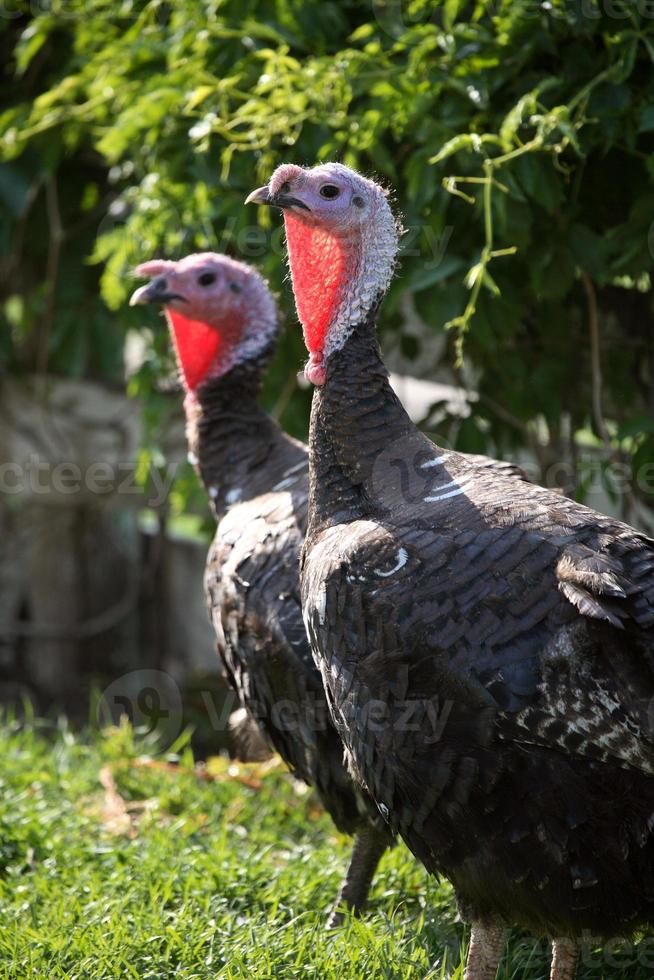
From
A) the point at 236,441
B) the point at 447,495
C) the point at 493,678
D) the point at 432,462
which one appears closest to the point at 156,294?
the point at 236,441

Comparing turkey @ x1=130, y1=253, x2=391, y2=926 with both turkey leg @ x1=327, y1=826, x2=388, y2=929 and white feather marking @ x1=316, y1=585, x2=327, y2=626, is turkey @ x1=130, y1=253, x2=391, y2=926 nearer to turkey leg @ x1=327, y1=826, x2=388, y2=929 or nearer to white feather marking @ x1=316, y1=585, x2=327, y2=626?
turkey leg @ x1=327, y1=826, x2=388, y2=929

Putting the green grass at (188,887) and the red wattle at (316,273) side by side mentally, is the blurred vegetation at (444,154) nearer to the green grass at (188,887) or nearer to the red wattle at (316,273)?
the red wattle at (316,273)

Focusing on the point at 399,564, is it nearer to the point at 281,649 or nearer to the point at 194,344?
the point at 281,649

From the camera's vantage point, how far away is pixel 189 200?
3938 mm

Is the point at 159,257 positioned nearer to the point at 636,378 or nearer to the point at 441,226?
the point at 441,226

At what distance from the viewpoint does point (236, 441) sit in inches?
144

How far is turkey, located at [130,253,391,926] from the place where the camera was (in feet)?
10.1

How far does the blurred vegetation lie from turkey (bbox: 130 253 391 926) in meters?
0.24

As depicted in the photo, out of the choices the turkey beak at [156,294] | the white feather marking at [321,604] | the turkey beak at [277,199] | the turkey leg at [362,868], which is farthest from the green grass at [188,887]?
the turkey beak at [277,199]

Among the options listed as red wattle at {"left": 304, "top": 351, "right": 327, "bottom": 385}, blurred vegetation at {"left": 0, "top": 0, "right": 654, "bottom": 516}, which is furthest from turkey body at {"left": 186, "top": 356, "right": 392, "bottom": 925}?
blurred vegetation at {"left": 0, "top": 0, "right": 654, "bottom": 516}

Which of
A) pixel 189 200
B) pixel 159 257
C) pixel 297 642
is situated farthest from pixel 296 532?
pixel 159 257

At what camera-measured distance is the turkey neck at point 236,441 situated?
3576mm

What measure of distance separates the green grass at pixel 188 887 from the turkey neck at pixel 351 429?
1041 mm

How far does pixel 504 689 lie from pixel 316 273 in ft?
3.61
